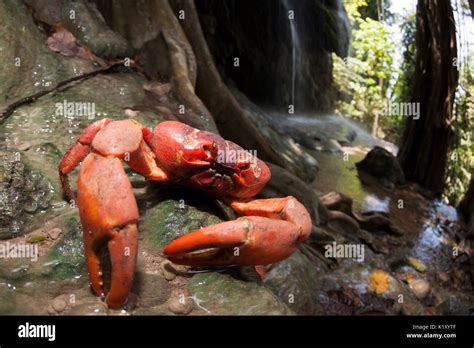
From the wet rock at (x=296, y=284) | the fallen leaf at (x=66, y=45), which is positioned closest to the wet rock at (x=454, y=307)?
the wet rock at (x=296, y=284)

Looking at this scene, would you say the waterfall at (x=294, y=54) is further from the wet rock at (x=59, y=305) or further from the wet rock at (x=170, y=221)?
the wet rock at (x=59, y=305)

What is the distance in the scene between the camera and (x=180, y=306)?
2.10 meters

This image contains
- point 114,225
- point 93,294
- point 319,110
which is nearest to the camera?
point 114,225

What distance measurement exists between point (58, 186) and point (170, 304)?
1099 mm

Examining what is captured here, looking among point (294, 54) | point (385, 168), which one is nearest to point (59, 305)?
point (385, 168)

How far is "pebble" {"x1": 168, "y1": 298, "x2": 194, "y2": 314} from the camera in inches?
81.6

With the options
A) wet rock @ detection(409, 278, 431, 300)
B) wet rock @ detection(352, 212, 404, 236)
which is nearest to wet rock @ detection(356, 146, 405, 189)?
wet rock @ detection(352, 212, 404, 236)

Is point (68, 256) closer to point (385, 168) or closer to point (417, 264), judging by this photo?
point (417, 264)

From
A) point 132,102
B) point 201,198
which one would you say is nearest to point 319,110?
point 132,102

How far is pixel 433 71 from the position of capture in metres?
8.86

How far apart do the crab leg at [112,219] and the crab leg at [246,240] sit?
34 cm

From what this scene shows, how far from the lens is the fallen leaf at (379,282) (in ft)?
15.2

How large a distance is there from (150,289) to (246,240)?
0.53 metres
